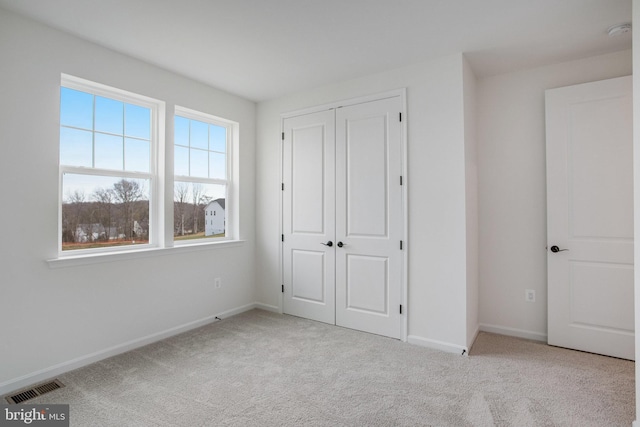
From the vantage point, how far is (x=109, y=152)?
2.98 m

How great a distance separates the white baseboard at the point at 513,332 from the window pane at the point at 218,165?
11.1ft

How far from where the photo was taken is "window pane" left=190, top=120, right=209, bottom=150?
12.3 feet

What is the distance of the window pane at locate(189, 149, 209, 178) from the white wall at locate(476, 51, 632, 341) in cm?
304

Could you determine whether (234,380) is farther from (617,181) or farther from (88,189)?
(617,181)

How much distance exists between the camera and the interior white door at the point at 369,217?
3.26 metres

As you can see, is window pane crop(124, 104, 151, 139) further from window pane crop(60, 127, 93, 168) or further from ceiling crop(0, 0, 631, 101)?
ceiling crop(0, 0, 631, 101)

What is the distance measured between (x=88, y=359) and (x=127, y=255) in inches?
33.9

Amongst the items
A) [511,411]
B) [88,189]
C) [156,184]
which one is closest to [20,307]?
[88,189]

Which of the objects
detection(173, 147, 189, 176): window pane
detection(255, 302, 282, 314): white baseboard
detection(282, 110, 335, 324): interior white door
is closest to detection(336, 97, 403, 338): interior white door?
detection(282, 110, 335, 324): interior white door

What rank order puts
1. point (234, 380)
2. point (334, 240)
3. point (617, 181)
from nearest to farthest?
point (234, 380)
point (617, 181)
point (334, 240)

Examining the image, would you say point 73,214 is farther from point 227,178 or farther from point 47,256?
point 227,178

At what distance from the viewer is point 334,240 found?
3.65 metres

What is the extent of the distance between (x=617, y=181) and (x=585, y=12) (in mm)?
1419

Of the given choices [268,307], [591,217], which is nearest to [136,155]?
[268,307]
